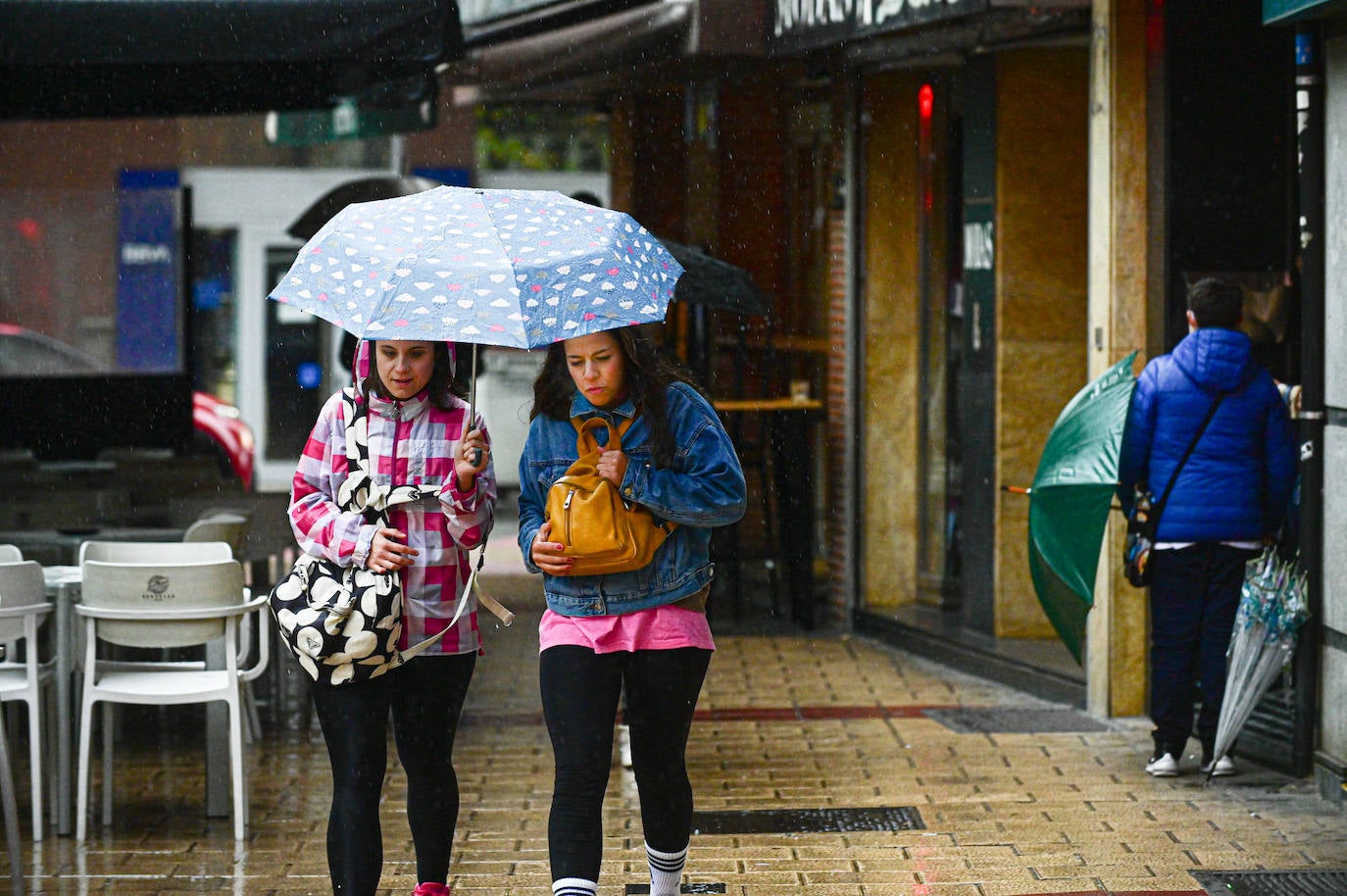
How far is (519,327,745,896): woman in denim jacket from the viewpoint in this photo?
15.6 ft

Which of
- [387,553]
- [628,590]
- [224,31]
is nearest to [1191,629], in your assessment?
[628,590]

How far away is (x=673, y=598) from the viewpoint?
15.9ft

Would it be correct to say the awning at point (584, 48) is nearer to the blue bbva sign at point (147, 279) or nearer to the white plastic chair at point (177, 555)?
the blue bbva sign at point (147, 279)

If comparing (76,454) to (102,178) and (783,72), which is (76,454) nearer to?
(783,72)

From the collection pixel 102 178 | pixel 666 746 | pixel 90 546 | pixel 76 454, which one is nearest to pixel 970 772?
pixel 666 746

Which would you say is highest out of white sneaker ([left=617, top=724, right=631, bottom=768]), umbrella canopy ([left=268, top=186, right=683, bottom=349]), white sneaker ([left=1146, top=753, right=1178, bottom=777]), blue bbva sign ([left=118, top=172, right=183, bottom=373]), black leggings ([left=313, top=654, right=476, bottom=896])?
blue bbva sign ([left=118, top=172, right=183, bottom=373])

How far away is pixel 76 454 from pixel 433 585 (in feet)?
28.1

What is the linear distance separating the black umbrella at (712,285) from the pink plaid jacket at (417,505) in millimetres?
3630

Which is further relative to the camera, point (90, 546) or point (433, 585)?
point (90, 546)

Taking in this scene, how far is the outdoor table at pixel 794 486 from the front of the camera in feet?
38.4

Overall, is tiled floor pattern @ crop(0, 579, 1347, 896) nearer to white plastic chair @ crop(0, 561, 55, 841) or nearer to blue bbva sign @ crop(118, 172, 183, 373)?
white plastic chair @ crop(0, 561, 55, 841)

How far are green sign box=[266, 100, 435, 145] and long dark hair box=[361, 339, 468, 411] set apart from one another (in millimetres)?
8150

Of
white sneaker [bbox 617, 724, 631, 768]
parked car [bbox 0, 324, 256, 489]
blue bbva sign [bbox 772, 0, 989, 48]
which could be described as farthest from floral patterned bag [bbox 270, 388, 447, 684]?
parked car [bbox 0, 324, 256, 489]

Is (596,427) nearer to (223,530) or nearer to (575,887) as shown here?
(575,887)
